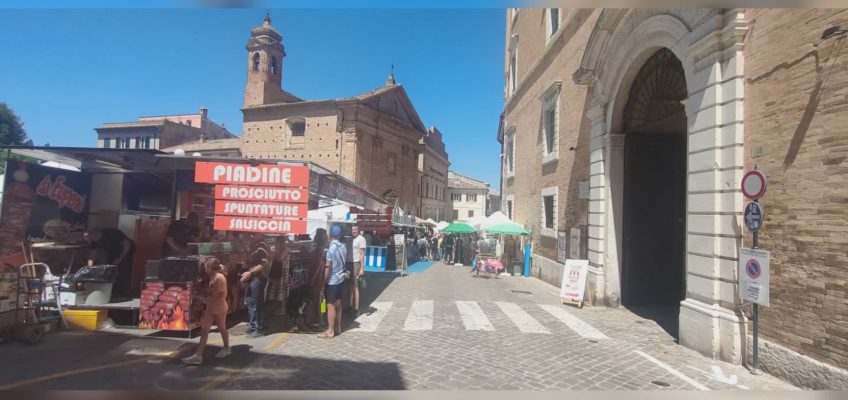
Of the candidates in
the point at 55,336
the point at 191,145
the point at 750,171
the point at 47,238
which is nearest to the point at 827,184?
the point at 750,171

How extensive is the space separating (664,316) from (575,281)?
1.98 metres

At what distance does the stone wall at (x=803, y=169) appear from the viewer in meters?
4.49

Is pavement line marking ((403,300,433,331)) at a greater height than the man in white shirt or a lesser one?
lesser

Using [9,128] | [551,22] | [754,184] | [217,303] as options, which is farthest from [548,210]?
[9,128]

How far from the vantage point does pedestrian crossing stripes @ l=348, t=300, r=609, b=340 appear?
7.30 meters

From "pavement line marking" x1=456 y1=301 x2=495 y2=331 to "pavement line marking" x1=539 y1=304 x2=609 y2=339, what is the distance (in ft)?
4.87

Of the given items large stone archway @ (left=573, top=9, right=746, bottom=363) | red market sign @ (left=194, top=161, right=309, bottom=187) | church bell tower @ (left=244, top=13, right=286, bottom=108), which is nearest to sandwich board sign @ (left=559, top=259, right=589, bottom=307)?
large stone archway @ (left=573, top=9, right=746, bottom=363)

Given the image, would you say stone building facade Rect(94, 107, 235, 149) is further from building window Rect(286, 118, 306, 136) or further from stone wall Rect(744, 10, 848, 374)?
stone wall Rect(744, 10, 848, 374)

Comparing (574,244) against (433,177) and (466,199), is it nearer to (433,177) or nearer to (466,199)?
(433,177)

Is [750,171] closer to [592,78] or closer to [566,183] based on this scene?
[592,78]

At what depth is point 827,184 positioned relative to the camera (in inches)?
181

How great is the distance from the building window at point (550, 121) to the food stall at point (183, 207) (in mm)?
7475

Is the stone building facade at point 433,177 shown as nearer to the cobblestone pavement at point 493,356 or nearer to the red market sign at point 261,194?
the cobblestone pavement at point 493,356

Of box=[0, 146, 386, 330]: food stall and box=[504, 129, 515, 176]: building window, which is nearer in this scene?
box=[0, 146, 386, 330]: food stall
